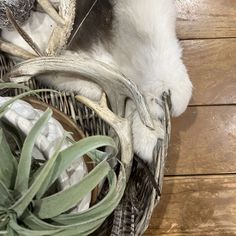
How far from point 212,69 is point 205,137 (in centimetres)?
16

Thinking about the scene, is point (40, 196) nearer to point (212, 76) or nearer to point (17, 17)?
point (17, 17)

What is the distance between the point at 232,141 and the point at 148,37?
388 millimetres

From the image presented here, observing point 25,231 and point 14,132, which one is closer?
point 25,231

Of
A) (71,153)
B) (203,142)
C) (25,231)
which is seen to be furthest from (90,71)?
(203,142)

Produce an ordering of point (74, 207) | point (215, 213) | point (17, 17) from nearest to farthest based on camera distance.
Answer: point (74, 207) → point (17, 17) → point (215, 213)

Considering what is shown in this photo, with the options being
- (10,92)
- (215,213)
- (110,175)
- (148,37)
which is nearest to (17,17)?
(10,92)

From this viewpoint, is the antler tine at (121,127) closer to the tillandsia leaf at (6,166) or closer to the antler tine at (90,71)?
the antler tine at (90,71)

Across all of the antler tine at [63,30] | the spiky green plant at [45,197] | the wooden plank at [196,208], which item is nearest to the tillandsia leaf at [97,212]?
the spiky green plant at [45,197]

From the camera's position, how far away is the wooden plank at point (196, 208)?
1.24 m

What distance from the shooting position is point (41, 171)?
2.51 feet

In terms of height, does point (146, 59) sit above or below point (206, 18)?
above

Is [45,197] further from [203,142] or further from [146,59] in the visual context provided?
[203,142]

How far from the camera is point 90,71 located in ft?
3.15

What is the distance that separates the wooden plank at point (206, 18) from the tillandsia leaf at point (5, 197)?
2.27ft
